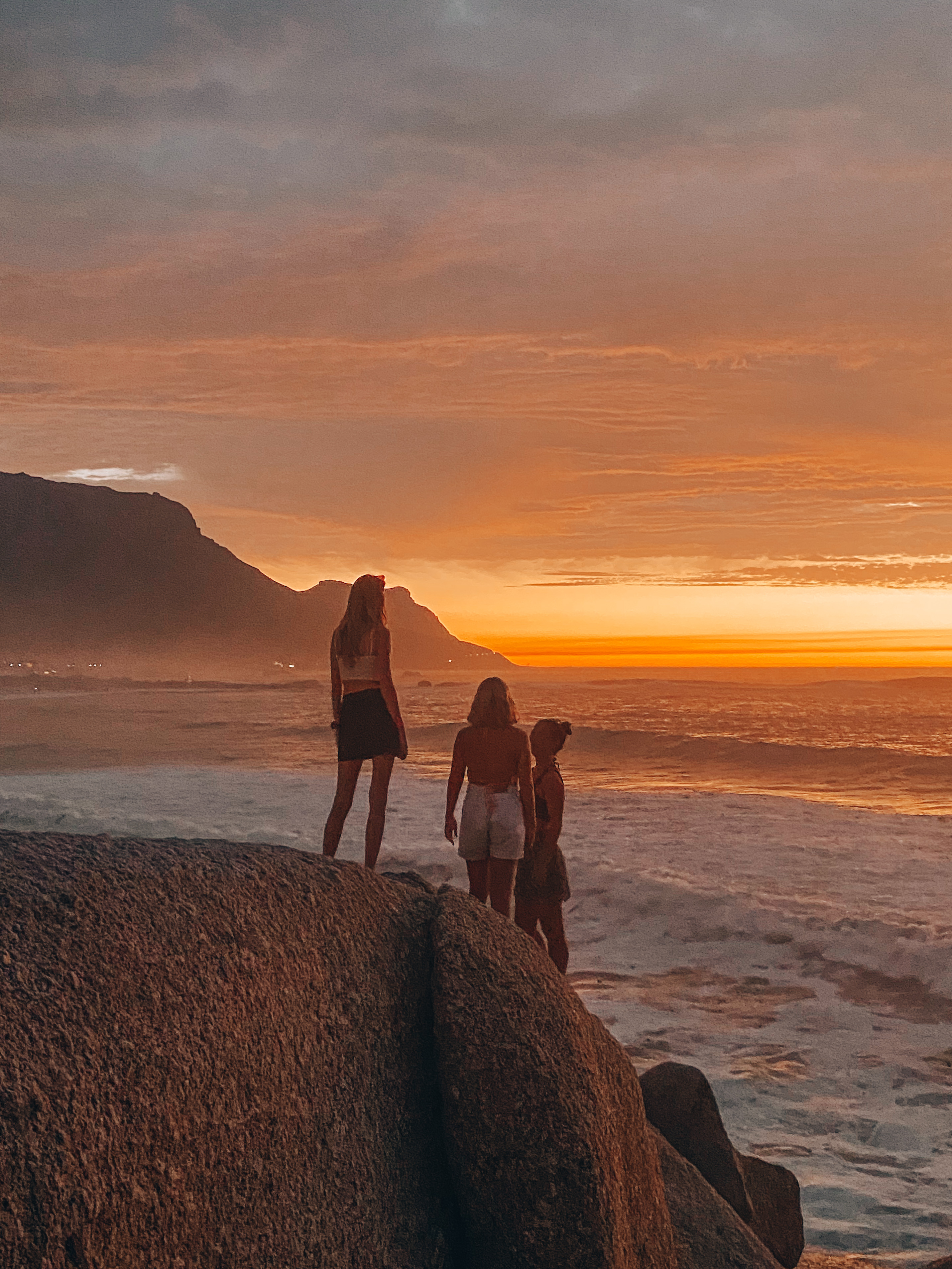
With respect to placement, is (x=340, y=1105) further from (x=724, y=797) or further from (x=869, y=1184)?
(x=724, y=797)

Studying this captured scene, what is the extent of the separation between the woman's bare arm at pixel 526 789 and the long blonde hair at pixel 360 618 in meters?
1.12

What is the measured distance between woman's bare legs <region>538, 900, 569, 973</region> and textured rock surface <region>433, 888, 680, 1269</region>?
137 inches

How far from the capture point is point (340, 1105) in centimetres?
280

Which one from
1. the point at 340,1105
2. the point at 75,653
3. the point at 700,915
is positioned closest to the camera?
the point at 340,1105

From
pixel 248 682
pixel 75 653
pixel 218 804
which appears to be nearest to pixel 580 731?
pixel 218 804

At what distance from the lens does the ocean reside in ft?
20.1

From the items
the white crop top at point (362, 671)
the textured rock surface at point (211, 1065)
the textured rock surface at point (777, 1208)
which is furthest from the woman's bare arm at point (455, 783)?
the textured rock surface at point (211, 1065)

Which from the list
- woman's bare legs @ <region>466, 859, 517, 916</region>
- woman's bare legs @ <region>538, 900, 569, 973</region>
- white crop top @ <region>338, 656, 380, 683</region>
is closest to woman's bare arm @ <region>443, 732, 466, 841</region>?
woman's bare legs @ <region>466, 859, 517, 916</region>

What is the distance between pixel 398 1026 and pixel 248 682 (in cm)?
12913

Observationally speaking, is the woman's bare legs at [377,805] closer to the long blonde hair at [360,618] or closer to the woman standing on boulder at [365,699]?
the woman standing on boulder at [365,699]

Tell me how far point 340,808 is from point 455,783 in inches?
43.9

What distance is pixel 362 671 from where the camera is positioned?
21.4 feet

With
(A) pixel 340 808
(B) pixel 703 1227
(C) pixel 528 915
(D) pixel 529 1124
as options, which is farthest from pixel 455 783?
(D) pixel 529 1124

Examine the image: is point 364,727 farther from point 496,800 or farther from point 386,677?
point 496,800
